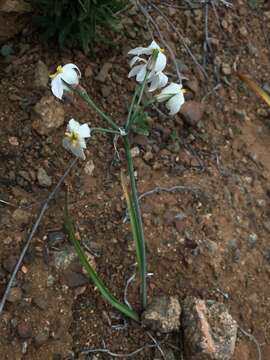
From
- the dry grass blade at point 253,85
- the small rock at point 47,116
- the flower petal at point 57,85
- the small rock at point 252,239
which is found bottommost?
the small rock at point 252,239

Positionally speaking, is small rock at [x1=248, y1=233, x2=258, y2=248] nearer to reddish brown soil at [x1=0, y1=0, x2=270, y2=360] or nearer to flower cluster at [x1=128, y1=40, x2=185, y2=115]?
reddish brown soil at [x1=0, y1=0, x2=270, y2=360]

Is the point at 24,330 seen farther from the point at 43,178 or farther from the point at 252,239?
the point at 252,239

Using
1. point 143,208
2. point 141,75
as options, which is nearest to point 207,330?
point 143,208

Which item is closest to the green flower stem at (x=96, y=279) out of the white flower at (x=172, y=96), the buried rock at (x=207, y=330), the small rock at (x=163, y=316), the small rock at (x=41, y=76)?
the small rock at (x=163, y=316)

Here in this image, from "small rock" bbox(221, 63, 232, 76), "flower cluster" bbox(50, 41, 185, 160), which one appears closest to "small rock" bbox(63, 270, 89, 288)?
"flower cluster" bbox(50, 41, 185, 160)

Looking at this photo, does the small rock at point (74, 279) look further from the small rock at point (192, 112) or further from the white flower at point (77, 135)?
the small rock at point (192, 112)

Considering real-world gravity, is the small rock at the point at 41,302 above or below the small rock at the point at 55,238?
below
